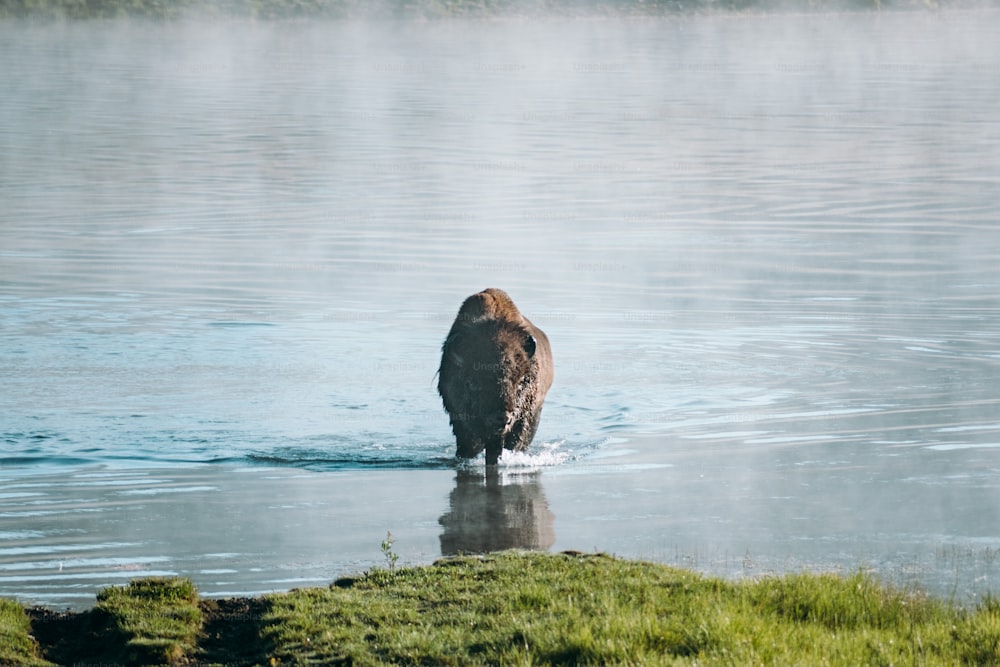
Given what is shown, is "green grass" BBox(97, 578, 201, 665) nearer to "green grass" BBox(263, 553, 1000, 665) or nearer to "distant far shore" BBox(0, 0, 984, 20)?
"green grass" BBox(263, 553, 1000, 665)

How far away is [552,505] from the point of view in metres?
12.2

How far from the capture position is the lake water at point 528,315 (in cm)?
1148

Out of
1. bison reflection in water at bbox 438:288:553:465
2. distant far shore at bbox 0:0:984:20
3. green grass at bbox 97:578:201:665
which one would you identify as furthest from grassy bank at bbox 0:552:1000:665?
distant far shore at bbox 0:0:984:20

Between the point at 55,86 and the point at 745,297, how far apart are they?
46.5 metres

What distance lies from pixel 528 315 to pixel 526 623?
41.3 ft

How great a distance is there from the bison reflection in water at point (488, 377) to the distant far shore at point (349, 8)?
84640 mm

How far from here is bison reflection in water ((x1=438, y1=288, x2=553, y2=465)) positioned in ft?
43.5

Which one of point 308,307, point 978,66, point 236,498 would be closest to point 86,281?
point 308,307

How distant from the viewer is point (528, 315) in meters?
20.7

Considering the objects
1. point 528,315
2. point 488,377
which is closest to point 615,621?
point 488,377

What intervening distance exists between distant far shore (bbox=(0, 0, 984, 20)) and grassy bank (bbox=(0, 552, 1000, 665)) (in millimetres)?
88826

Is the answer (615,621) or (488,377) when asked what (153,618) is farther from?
(488,377)

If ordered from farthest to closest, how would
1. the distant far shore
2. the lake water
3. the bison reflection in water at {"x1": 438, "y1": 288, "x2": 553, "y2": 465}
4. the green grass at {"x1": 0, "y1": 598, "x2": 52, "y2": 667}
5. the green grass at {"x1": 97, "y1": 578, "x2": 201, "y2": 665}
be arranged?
the distant far shore < the bison reflection in water at {"x1": 438, "y1": 288, "x2": 553, "y2": 465} < the lake water < the green grass at {"x1": 97, "y1": 578, "x2": 201, "y2": 665} < the green grass at {"x1": 0, "y1": 598, "x2": 52, "y2": 667}

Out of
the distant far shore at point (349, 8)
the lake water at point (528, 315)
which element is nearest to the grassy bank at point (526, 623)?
the lake water at point (528, 315)
